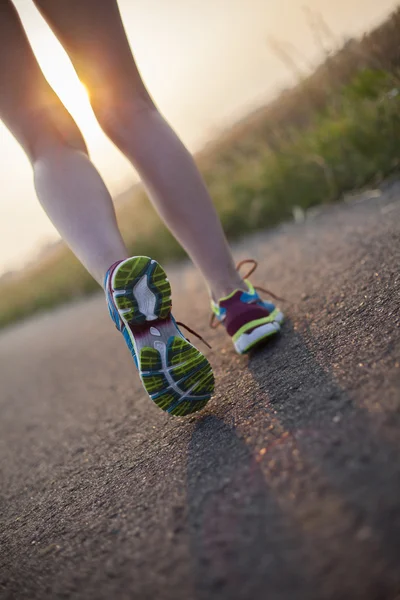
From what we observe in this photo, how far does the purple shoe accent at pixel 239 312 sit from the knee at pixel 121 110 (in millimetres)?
544

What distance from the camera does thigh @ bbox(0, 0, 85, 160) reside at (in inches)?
53.9

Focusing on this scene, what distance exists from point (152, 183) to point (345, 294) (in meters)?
0.67

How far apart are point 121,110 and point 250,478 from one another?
103cm

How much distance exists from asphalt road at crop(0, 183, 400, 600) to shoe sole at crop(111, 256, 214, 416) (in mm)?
107

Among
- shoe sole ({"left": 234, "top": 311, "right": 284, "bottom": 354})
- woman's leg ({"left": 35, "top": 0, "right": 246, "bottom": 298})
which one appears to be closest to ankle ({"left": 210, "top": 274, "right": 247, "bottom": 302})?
woman's leg ({"left": 35, "top": 0, "right": 246, "bottom": 298})

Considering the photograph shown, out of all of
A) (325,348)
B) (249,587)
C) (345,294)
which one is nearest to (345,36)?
(345,294)

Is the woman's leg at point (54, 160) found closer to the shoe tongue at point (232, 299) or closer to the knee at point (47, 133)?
the knee at point (47, 133)

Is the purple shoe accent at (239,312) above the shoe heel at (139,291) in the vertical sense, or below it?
below

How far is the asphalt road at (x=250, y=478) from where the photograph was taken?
73 centimetres

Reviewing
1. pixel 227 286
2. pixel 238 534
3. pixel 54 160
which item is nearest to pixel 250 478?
pixel 238 534

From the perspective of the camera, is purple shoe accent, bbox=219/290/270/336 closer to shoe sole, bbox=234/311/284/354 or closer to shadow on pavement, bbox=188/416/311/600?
shoe sole, bbox=234/311/284/354

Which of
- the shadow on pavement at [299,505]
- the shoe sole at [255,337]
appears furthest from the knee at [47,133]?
the shadow on pavement at [299,505]

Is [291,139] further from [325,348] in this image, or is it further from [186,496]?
[186,496]

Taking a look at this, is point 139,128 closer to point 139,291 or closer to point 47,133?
point 47,133
